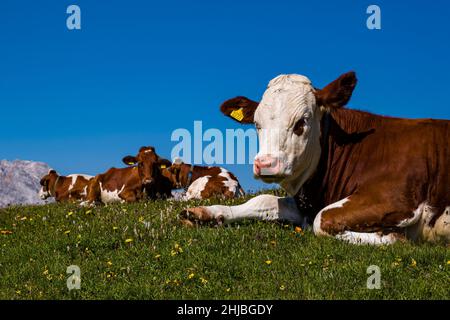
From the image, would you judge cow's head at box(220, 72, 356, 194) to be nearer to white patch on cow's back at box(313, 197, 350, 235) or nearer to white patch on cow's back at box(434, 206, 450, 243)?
white patch on cow's back at box(313, 197, 350, 235)

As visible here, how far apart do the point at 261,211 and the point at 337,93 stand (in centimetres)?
249

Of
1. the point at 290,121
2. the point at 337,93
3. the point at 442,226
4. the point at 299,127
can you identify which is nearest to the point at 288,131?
the point at 290,121

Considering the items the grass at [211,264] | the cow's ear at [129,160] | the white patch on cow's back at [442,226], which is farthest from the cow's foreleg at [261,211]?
the cow's ear at [129,160]

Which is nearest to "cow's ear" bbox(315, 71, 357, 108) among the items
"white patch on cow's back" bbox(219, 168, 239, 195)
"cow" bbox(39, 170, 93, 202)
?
"white patch on cow's back" bbox(219, 168, 239, 195)

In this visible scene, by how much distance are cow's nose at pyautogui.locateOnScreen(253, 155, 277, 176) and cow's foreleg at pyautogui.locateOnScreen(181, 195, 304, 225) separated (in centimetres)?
179

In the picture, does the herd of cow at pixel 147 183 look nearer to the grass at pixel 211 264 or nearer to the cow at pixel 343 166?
the cow at pixel 343 166

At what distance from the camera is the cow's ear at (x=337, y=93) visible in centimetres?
1185

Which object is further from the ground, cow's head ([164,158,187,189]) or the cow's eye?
the cow's eye

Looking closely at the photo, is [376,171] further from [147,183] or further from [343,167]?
[147,183]

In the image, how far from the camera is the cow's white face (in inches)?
429
